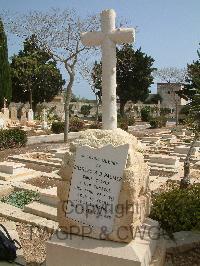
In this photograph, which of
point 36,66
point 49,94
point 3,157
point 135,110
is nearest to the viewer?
point 3,157

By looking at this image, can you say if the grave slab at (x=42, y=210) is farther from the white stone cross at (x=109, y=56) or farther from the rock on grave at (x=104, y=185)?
the white stone cross at (x=109, y=56)

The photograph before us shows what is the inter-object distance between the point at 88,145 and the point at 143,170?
760mm

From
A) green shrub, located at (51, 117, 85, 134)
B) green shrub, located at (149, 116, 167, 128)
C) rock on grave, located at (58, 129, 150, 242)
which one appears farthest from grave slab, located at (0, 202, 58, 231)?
green shrub, located at (149, 116, 167, 128)

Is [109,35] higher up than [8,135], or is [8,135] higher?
[109,35]

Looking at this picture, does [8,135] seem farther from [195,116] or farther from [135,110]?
[135,110]

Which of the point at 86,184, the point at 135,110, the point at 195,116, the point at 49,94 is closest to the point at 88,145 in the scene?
the point at 86,184

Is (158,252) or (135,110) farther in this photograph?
(135,110)

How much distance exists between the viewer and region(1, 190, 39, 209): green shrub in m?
7.68

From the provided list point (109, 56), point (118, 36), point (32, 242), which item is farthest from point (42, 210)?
point (118, 36)

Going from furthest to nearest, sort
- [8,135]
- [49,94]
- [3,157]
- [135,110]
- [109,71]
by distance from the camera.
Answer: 1. [135,110]
2. [49,94]
3. [8,135]
4. [3,157]
5. [109,71]

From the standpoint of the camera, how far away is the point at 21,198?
802cm

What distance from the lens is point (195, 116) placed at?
9055 millimetres

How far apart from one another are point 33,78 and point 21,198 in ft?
124

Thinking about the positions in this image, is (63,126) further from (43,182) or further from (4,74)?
(43,182)
